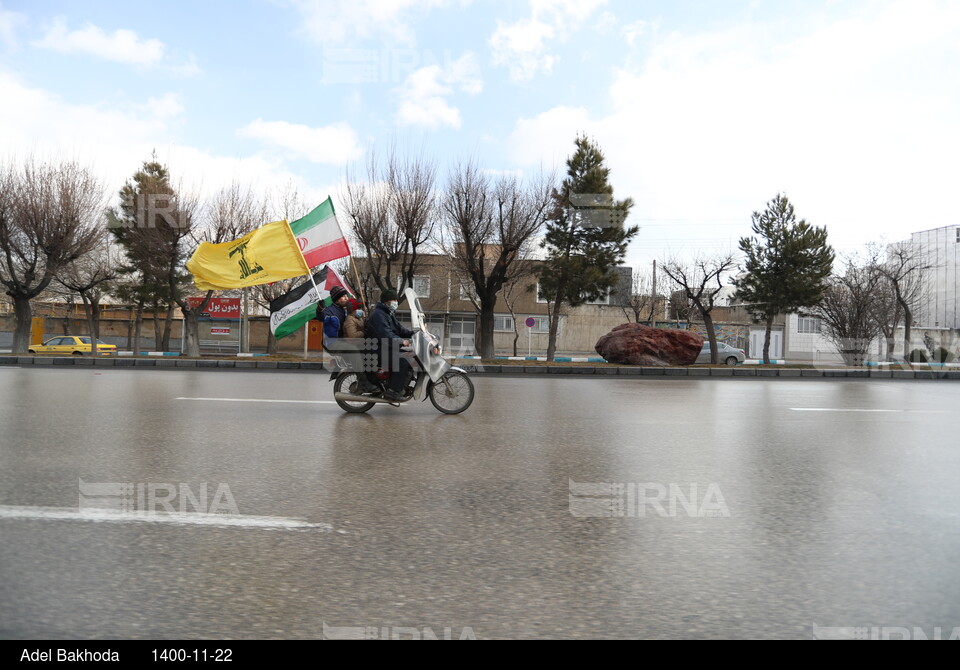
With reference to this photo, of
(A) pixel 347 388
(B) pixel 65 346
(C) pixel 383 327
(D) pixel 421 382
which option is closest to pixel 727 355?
(D) pixel 421 382

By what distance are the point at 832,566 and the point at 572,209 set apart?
86.1 ft

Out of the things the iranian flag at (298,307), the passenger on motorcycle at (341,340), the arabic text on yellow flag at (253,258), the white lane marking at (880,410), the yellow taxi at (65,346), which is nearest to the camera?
the passenger on motorcycle at (341,340)

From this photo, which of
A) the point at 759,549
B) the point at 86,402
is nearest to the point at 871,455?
the point at 759,549

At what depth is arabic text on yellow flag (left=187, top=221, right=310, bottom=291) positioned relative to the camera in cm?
1146

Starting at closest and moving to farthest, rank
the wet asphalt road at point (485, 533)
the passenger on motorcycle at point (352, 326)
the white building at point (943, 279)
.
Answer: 1. the wet asphalt road at point (485, 533)
2. the passenger on motorcycle at point (352, 326)
3. the white building at point (943, 279)

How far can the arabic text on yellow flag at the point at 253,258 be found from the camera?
37.6ft

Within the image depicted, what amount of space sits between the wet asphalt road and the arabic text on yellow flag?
3998mm

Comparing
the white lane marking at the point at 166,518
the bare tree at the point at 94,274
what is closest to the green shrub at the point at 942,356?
the white lane marking at the point at 166,518

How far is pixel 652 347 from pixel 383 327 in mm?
16910

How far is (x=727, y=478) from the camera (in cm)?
523

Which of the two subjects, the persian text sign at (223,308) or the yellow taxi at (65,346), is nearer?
the yellow taxi at (65,346)

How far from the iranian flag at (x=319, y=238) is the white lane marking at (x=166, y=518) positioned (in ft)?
28.8

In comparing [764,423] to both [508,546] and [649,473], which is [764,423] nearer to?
[649,473]

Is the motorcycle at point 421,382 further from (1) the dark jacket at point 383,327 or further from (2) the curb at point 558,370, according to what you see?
(2) the curb at point 558,370
